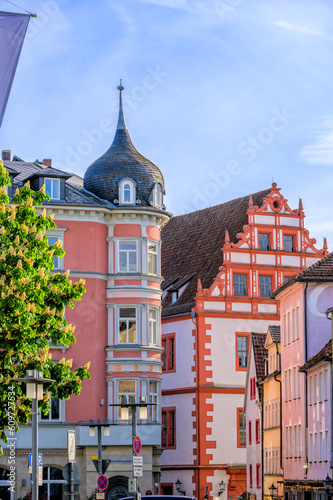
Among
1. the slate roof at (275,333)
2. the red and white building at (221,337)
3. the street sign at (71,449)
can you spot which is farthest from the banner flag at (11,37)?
the red and white building at (221,337)

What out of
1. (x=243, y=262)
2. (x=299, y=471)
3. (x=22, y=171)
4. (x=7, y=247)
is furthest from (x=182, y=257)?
(x=7, y=247)

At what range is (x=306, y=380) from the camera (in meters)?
55.3

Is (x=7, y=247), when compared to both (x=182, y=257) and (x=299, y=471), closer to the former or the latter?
(x=299, y=471)

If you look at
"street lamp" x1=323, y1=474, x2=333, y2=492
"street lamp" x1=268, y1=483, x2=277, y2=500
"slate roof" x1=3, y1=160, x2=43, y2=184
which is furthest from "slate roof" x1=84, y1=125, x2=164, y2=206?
"street lamp" x1=323, y1=474, x2=333, y2=492

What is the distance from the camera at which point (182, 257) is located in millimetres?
78438

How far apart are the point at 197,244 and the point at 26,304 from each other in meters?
42.7

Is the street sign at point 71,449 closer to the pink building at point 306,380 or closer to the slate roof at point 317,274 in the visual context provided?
the pink building at point 306,380

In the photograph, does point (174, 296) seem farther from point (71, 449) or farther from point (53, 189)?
point (71, 449)

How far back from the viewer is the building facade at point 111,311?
5766cm

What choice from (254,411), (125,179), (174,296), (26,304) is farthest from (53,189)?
(26,304)

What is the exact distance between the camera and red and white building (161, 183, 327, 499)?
68750 millimetres

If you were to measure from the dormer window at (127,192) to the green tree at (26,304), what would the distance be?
22.4 m

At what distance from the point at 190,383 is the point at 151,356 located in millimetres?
10607

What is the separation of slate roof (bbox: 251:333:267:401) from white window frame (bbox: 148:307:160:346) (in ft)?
27.0
